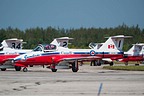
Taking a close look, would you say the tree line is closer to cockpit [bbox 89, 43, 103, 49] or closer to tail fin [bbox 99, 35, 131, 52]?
cockpit [bbox 89, 43, 103, 49]

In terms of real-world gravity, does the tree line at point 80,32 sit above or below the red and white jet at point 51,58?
above

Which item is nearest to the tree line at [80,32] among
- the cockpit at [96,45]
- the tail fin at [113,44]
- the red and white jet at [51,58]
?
the cockpit at [96,45]

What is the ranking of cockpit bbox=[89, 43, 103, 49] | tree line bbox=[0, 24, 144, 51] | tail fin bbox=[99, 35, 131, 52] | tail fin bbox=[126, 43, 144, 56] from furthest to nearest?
tree line bbox=[0, 24, 144, 51], tail fin bbox=[126, 43, 144, 56], cockpit bbox=[89, 43, 103, 49], tail fin bbox=[99, 35, 131, 52]

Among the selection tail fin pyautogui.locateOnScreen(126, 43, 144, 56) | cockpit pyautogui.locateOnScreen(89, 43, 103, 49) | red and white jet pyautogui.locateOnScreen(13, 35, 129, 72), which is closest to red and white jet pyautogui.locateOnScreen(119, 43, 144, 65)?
tail fin pyautogui.locateOnScreen(126, 43, 144, 56)

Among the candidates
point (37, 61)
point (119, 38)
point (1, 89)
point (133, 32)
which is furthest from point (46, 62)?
point (133, 32)

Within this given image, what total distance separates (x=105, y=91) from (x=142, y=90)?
5.10ft

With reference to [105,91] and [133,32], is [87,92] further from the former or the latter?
[133,32]

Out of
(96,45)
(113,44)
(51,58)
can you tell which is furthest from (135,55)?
(51,58)

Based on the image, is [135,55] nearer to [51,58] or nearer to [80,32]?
[51,58]

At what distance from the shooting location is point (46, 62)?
37.2 meters

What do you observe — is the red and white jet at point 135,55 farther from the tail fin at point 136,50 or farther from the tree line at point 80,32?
the tree line at point 80,32

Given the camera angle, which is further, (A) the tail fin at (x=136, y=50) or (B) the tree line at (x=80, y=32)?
(B) the tree line at (x=80, y=32)

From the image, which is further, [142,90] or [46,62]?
[46,62]

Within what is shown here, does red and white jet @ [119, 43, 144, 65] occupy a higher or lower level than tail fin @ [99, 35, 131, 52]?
lower
